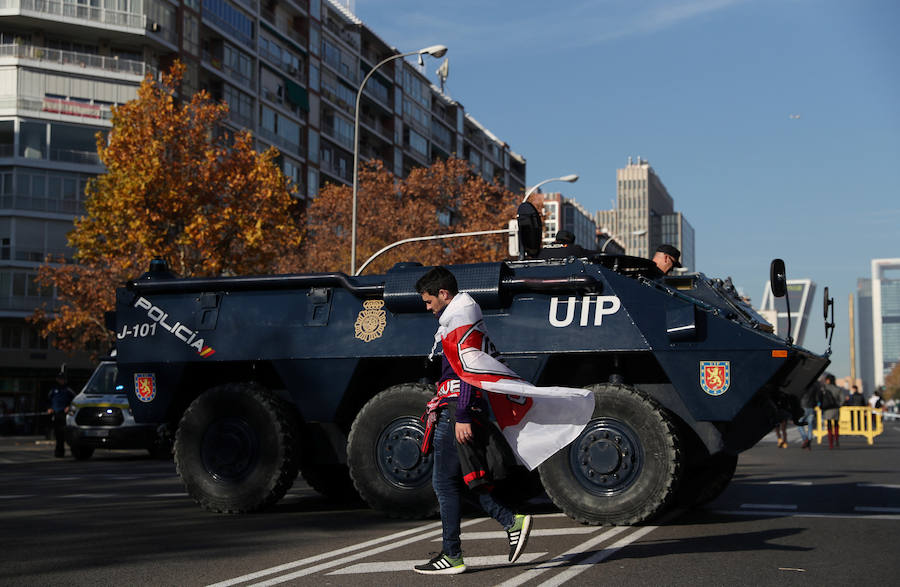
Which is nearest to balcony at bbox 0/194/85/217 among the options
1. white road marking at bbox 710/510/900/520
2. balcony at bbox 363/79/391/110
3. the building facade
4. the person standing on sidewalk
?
balcony at bbox 363/79/391/110

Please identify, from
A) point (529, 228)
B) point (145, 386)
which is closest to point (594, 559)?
point (529, 228)

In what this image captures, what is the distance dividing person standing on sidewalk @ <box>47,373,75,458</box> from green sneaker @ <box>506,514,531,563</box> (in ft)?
52.7

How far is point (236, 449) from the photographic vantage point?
9336 millimetres

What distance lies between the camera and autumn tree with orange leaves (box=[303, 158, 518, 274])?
41.3 metres

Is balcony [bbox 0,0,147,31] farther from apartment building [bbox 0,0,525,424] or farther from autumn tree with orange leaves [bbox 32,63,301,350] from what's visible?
autumn tree with orange leaves [bbox 32,63,301,350]

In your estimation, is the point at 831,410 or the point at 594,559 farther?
the point at 831,410

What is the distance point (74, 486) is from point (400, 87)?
69.2 metres

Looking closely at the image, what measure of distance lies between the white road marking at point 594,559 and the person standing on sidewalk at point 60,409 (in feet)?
50.1

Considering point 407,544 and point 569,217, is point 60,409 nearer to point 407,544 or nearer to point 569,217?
point 407,544

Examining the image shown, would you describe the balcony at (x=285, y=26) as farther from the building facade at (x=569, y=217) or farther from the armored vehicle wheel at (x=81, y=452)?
the building facade at (x=569, y=217)

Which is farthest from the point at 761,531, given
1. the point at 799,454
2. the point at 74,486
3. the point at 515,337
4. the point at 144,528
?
the point at 799,454

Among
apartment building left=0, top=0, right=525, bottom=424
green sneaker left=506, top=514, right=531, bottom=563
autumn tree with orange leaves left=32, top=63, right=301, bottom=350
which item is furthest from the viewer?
apartment building left=0, top=0, right=525, bottom=424

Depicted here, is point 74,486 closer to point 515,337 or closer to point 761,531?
point 515,337

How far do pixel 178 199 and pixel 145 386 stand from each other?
69.1 ft
